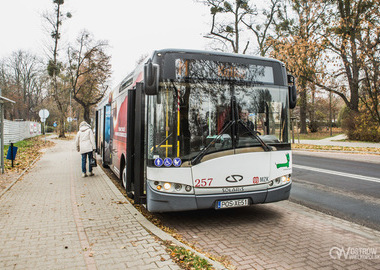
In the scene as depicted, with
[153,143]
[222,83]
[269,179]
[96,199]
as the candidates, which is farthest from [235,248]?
[96,199]

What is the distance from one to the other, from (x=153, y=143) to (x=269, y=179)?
2089mm

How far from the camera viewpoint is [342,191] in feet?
26.8

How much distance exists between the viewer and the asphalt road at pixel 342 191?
6336mm

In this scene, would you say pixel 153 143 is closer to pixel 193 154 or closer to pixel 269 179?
pixel 193 154

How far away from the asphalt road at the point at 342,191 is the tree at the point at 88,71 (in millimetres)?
32514

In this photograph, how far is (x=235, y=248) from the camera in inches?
175

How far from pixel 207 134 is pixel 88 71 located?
38.6m

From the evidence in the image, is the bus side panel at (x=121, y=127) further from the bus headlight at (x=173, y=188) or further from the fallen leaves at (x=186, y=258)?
the fallen leaves at (x=186, y=258)

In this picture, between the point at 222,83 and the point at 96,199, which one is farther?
the point at 96,199

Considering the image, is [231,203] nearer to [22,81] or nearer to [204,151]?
[204,151]

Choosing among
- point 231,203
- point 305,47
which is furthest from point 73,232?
point 305,47

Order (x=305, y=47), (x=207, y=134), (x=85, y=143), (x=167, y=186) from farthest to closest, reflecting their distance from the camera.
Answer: (x=305, y=47) → (x=85, y=143) → (x=207, y=134) → (x=167, y=186)

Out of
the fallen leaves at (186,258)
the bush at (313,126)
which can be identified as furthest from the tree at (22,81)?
the fallen leaves at (186,258)

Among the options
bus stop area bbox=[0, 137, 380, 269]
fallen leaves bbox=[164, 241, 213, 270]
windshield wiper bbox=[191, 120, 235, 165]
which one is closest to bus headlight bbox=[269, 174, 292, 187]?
bus stop area bbox=[0, 137, 380, 269]
